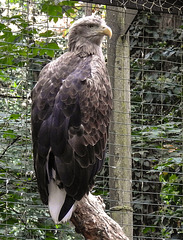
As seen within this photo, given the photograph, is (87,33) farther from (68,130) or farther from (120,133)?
(68,130)

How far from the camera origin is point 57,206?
11.6 feet

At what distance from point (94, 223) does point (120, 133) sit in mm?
1045

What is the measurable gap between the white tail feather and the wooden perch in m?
0.11

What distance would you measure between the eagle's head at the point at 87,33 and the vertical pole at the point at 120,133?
302mm

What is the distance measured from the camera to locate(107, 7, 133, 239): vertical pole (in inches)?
173

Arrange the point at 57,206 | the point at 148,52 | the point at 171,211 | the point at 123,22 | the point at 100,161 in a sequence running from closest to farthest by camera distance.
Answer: the point at 57,206 → the point at 100,161 → the point at 123,22 → the point at 171,211 → the point at 148,52

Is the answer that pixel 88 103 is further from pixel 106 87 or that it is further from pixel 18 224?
pixel 18 224

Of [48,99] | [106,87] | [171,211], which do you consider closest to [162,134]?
[171,211]

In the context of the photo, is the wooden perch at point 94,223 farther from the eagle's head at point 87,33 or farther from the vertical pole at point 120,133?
the eagle's head at point 87,33

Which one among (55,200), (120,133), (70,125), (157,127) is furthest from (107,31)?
(55,200)

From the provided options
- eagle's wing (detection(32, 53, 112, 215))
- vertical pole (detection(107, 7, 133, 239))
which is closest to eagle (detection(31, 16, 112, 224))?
eagle's wing (detection(32, 53, 112, 215))

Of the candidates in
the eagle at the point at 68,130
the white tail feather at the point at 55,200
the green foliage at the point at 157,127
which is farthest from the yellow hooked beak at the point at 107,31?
the white tail feather at the point at 55,200

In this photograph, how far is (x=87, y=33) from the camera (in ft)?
14.4

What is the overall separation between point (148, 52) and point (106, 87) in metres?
2.42
